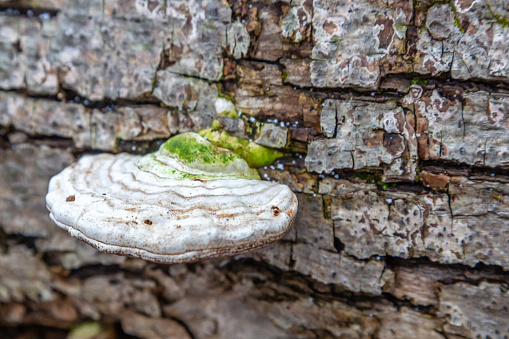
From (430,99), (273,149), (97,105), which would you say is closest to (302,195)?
(273,149)

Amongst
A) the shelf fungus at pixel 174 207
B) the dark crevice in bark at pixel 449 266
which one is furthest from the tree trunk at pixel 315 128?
the shelf fungus at pixel 174 207

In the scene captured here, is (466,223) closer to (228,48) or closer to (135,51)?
(228,48)

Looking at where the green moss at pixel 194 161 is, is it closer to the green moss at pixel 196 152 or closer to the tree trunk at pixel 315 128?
the green moss at pixel 196 152

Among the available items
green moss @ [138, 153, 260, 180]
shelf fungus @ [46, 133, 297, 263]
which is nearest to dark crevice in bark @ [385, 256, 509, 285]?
shelf fungus @ [46, 133, 297, 263]

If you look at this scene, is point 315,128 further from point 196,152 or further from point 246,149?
point 196,152

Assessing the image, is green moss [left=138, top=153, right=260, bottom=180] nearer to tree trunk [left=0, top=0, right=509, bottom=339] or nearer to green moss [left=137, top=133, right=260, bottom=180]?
green moss [left=137, top=133, right=260, bottom=180]
